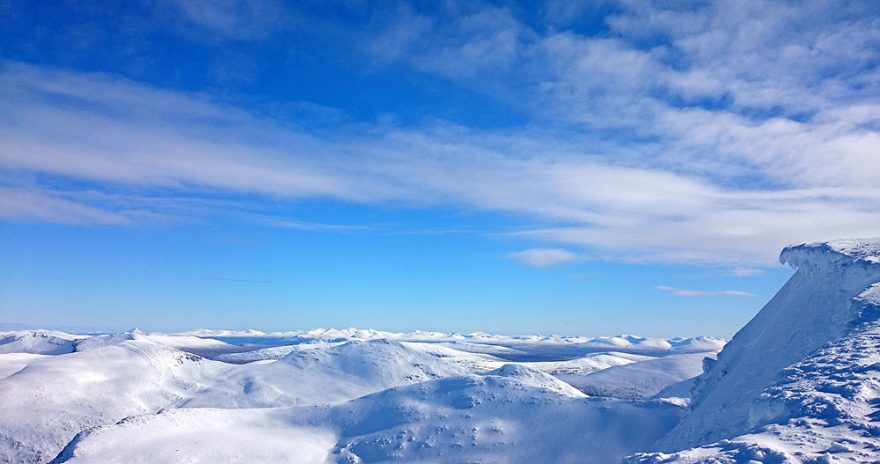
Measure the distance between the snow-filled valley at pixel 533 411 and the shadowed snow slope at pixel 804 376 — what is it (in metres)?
0.08

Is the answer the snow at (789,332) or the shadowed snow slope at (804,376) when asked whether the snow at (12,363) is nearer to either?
the snow at (789,332)

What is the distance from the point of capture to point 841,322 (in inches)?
890

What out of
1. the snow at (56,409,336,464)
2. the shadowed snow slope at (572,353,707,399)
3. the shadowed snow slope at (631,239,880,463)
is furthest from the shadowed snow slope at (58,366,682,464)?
the shadowed snow slope at (572,353,707,399)

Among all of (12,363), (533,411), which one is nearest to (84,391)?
(12,363)

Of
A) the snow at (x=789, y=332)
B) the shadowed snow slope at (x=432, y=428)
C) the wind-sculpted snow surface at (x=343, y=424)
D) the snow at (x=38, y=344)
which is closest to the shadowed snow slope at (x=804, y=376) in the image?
the snow at (x=789, y=332)

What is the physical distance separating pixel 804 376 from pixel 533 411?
2222cm

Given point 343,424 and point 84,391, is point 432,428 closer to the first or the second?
point 343,424

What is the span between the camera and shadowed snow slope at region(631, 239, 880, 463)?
41.7ft

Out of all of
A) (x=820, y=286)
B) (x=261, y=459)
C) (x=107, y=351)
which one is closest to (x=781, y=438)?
(x=820, y=286)

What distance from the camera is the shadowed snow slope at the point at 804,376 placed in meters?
12.7

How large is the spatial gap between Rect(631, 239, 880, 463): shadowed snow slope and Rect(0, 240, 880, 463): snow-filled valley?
0.08 meters

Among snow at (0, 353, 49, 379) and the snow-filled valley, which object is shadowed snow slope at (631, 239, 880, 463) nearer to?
the snow-filled valley

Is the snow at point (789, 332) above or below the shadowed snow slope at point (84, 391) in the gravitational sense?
above

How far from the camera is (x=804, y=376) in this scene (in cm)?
1777
